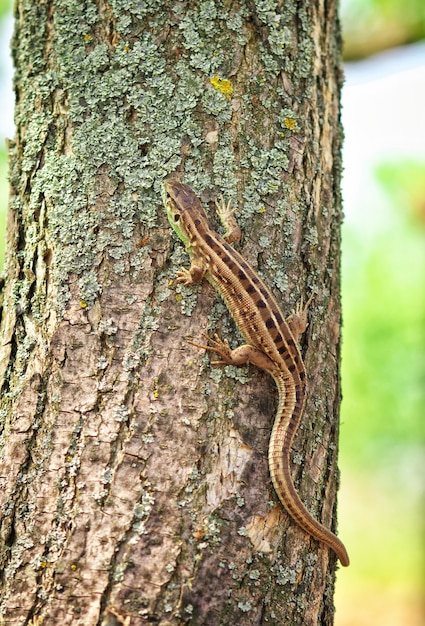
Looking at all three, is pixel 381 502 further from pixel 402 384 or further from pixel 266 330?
pixel 266 330

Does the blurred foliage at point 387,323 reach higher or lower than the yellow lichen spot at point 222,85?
higher

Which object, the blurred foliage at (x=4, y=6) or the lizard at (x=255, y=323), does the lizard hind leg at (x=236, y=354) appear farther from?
the blurred foliage at (x=4, y=6)

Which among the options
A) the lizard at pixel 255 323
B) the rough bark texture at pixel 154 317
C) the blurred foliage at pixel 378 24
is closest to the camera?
the rough bark texture at pixel 154 317

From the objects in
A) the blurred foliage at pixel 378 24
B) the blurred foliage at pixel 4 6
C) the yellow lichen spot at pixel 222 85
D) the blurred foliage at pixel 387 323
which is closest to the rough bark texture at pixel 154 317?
the yellow lichen spot at pixel 222 85

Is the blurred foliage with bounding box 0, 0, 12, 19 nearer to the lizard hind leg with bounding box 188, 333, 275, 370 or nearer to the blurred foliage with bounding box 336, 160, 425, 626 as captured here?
the blurred foliage with bounding box 336, 160, 425, 626

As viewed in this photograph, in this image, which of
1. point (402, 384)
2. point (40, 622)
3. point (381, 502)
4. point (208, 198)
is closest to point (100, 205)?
point (208, 198)
